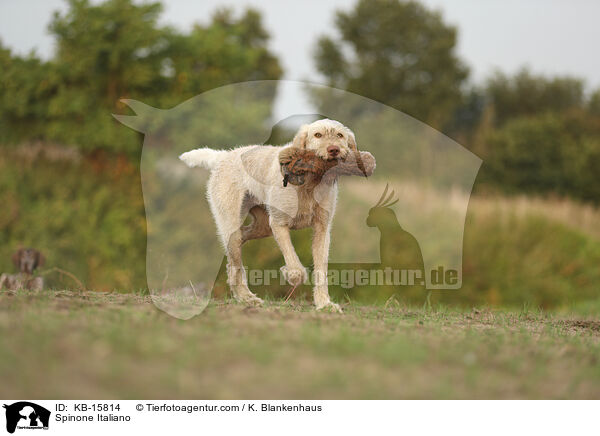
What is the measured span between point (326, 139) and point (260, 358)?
274 cm

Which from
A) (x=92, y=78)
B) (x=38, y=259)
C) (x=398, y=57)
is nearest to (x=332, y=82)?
(x=398, y=57)

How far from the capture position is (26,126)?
1616 centimetres

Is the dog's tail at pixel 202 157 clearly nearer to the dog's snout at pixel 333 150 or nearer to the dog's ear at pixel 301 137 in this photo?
the dog's ear at pixel 301 137

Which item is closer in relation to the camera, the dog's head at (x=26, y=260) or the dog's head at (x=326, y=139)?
the dog's head at (x=326, y=139)

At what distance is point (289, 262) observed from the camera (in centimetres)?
604

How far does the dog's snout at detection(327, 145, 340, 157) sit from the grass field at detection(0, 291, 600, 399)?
1448 mm

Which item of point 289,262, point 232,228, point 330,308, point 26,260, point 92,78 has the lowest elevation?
point 330,308

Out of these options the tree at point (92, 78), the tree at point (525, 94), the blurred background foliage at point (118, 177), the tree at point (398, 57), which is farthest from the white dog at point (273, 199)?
the tree at point (525, 94)

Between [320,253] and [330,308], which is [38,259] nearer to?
[320,253]

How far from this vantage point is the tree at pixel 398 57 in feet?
105

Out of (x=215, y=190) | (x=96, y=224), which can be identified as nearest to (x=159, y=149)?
(x=96, y=224)
